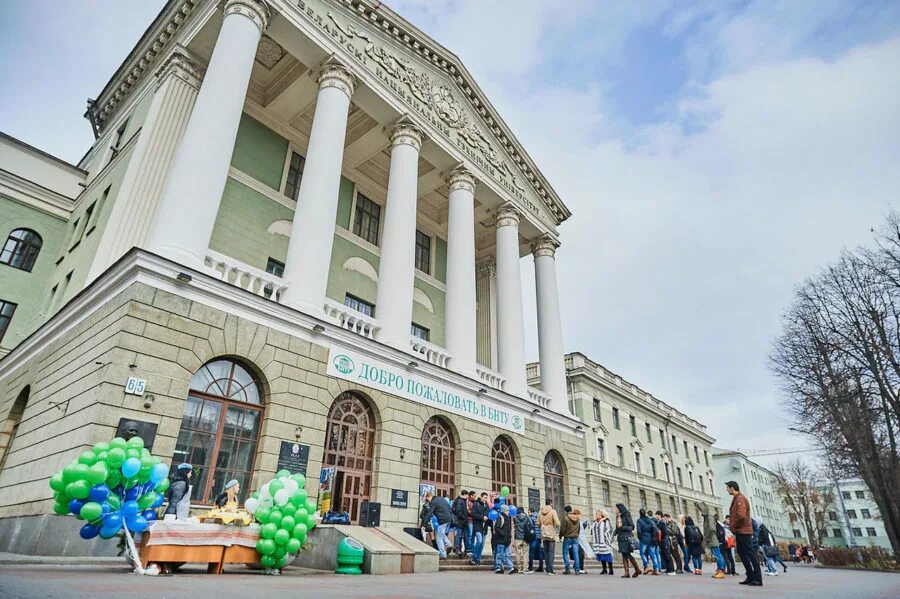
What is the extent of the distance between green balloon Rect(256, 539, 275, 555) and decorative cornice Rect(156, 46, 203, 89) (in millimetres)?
14140

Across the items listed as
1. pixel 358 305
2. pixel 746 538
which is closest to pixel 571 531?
pixel 746 538

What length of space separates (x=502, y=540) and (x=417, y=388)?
531 cm

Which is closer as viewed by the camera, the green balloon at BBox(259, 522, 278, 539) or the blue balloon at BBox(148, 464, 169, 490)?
the blue balloon at BBox(148, 464, 169, 490)

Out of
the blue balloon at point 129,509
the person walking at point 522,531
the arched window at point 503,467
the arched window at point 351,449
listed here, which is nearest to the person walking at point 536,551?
the person walking at point 522,531

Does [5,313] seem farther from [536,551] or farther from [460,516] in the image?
[536,551]

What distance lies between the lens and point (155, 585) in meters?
4.94

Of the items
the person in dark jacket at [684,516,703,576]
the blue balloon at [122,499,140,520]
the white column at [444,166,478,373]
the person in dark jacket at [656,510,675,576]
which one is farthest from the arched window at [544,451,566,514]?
the blue balloon at [122,499,140,520]

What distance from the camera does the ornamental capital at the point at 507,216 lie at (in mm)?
22969

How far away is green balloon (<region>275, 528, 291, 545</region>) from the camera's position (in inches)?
296

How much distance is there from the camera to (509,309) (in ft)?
67.7

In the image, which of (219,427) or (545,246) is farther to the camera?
(545,246)

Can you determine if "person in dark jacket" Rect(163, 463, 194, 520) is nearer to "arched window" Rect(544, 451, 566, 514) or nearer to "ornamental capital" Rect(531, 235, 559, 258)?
"arched window" Rect(544, 451, 566, 514)

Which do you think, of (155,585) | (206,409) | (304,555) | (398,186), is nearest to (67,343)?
(206,409)

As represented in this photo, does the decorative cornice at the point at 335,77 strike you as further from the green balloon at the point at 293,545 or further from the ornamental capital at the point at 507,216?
the green balloon at the point at 293,545
